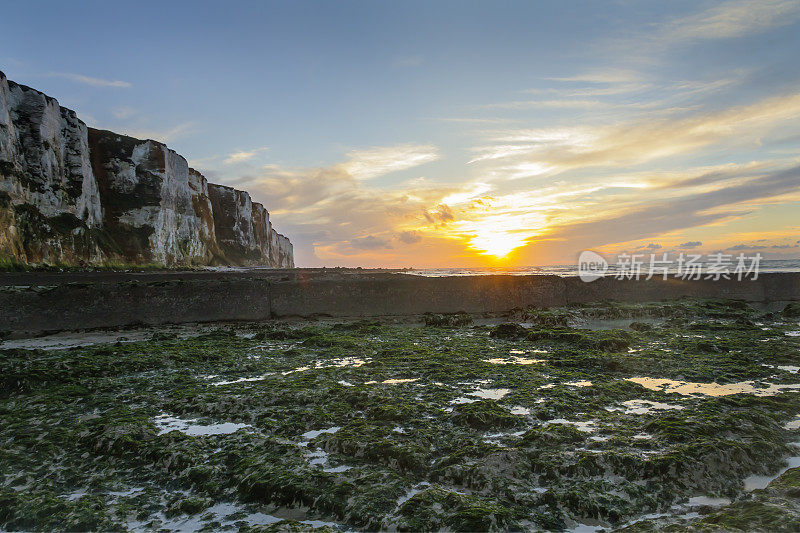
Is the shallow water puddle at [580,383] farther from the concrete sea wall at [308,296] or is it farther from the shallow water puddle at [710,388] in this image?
the concrete sea wall at [308,296]

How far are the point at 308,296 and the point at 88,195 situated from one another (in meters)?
35.5

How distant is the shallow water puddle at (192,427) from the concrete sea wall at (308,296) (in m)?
8.24

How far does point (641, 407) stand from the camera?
15.9ft

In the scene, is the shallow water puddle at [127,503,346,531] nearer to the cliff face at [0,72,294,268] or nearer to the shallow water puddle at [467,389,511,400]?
the shallow water puddle at [467,389,511,400]

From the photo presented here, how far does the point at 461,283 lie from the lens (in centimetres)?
1438

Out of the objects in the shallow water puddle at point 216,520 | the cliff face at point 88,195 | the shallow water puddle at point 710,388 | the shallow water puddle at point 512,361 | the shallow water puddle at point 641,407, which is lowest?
the shallow water puddle at point 216,520

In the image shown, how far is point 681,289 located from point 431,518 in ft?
56.6

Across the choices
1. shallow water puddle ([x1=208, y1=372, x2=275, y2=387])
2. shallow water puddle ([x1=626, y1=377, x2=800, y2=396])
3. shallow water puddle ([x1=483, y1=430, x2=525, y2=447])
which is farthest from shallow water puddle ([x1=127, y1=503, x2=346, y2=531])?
shallow water puddle ([x1=626, y1=377, x2=800, y2=396])

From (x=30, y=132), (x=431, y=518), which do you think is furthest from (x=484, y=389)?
(x=30, y=132)

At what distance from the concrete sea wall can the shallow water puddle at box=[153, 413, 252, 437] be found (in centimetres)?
824

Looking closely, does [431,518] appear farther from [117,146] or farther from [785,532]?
[117,146]

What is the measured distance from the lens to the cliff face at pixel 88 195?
94.2ft

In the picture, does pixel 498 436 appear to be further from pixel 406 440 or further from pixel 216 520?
pixel 216 520

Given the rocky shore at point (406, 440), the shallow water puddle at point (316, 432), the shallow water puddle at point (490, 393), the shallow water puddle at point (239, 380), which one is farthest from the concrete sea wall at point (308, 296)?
the shallow water puddle at point (316, 432)
